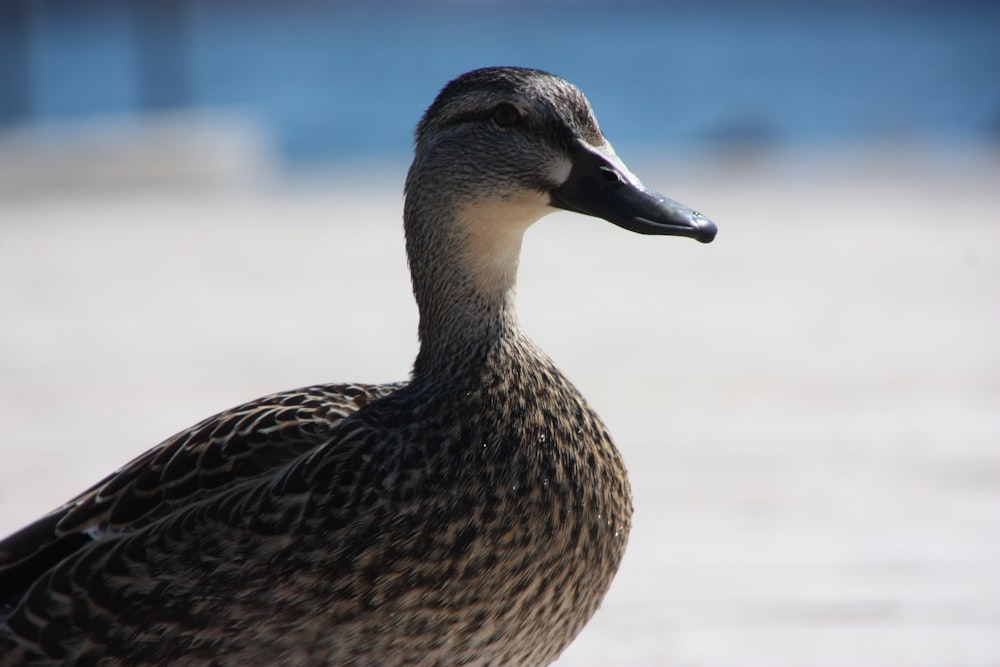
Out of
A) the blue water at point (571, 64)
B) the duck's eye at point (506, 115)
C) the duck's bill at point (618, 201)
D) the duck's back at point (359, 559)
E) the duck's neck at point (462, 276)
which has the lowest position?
the duck's back at point (359, 559)

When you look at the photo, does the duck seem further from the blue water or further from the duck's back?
the blue water

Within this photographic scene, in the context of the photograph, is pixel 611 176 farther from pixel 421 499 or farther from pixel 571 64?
pixel 571 64

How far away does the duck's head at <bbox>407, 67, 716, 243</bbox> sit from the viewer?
7.94ft

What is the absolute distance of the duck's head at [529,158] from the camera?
2420 millimetres

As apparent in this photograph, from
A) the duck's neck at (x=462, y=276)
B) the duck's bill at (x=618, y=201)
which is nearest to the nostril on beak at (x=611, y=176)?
the duck's bill at (x=618, y=201)

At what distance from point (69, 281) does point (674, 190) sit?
5700 millimetres

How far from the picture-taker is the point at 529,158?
98.1 inches

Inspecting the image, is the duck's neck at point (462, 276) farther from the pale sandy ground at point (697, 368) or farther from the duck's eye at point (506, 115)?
the pale sandy ground at point (697, 368)

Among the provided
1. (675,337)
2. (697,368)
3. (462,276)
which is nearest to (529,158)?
(462,276)

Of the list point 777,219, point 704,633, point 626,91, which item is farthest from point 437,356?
point 626,91

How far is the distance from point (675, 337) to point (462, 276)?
3801mm

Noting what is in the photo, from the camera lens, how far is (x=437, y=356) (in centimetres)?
266

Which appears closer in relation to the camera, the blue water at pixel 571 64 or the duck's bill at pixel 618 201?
the duck's bill at pixel 618 201

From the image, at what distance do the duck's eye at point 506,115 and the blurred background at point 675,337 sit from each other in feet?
4.47
